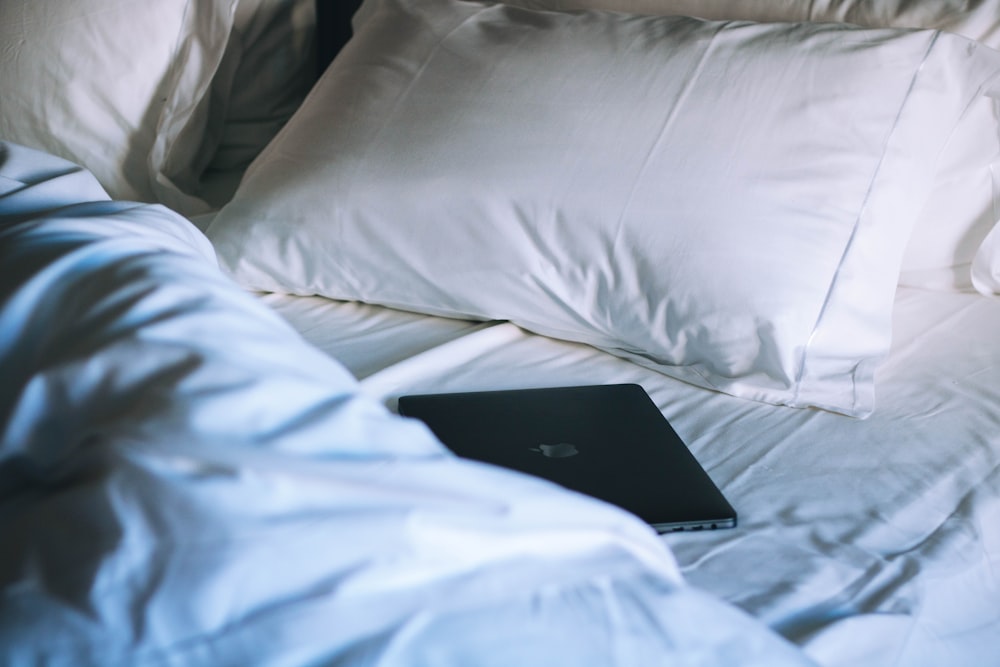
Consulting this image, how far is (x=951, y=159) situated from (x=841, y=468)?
449 millimetres

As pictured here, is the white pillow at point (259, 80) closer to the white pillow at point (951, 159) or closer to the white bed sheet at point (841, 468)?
the white bed sheet at point (841, 468)

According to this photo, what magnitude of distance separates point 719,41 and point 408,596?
747 millimetres

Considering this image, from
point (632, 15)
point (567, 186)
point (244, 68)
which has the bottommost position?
point (244, 68)

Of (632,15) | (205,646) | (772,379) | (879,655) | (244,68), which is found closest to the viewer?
(205,646)

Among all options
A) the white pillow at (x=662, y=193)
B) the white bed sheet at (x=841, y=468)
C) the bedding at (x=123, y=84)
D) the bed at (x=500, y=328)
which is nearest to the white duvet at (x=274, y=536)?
the bed at (x=500, y=328)

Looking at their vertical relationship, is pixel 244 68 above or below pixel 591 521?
below

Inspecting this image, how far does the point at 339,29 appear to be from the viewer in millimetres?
1633

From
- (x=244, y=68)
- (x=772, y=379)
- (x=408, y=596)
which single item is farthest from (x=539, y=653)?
(x=244, y=68)

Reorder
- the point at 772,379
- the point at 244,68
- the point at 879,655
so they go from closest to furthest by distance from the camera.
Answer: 1. the point at 879,655
2. the point at 772,379
3. the point at 244,68

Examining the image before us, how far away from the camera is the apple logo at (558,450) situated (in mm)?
791

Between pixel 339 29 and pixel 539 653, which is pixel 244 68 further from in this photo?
pixel 539 653

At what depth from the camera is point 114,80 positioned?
142cm

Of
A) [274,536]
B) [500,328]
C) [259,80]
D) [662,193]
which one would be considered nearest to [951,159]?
[662,193]

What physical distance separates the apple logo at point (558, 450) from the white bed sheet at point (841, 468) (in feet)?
0.38
